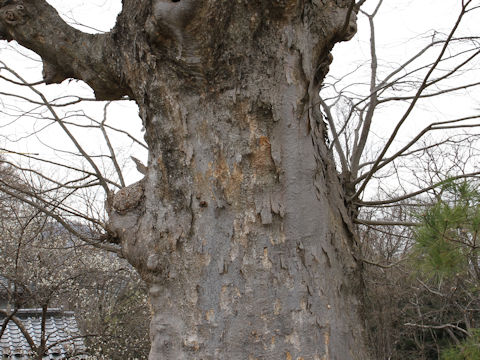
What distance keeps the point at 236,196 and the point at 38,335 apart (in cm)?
756

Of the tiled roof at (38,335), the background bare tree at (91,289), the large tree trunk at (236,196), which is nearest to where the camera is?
the large tree trunk at (236,196)

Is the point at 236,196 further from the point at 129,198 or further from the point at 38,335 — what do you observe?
the point at 38,335

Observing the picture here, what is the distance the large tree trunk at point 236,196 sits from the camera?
4.09 ft

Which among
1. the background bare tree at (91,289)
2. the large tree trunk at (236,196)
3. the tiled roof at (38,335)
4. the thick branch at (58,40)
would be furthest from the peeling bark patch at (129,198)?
the background bare tree at (91,289)

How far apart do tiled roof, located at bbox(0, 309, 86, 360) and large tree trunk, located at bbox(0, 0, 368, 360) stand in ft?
18.8

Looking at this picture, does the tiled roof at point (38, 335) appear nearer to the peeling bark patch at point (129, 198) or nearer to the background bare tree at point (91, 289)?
the background bare tree at point (91, 289)

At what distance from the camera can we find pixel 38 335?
7.52 metres

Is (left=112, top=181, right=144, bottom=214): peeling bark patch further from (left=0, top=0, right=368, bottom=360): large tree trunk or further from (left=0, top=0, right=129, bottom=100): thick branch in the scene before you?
(left=0, top=0, right=129, bottom=100): thick branch

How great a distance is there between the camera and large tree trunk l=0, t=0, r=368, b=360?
125 centimetres

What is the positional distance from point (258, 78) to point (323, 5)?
1.52 ft

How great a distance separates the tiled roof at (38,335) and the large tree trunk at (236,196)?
572 cm

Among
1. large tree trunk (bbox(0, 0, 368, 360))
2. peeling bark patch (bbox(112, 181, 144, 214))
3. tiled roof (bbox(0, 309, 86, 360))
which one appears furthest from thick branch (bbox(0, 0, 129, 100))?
tiled roof (bbox(0, 309, 86, 360))

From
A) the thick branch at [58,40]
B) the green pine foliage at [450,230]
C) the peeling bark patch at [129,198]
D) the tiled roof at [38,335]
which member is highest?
the thick branch at [58,40]

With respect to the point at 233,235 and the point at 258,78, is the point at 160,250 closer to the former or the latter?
the point at 233,235
